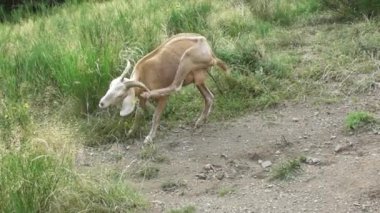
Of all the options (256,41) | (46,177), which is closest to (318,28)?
(256,41)

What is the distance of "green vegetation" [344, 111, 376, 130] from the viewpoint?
241 inches

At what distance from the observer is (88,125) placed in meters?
6.77

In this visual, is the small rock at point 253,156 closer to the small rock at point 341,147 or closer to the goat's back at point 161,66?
the small rock at point 341,147

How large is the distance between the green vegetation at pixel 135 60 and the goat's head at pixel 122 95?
1.31ft

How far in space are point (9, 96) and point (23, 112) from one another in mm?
1223

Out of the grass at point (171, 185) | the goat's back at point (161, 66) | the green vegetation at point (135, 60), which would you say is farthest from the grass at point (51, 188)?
the goat's back at point (161, 66)

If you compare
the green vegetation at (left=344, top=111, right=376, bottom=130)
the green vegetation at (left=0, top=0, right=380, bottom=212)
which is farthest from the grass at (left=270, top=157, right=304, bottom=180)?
the green vegetation at (left=344, top=111, right=376, bottom=130)

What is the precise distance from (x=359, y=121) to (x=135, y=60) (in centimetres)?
272

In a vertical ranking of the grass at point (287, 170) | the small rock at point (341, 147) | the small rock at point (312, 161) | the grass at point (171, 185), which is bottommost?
the grass at point (171, 185)

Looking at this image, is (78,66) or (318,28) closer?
(78,66)

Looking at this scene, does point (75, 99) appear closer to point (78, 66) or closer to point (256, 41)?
point (78, 66)

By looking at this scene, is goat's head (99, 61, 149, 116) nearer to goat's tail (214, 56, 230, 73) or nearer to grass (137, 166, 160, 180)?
grass (137, 166, 160, 180)

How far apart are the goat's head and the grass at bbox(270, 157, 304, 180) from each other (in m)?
1.35

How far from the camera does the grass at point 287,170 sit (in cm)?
541
